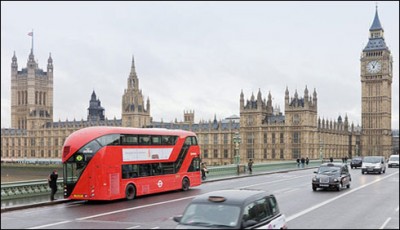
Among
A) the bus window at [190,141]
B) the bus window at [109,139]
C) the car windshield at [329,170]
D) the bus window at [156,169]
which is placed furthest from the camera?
the car windshield at [329,170]

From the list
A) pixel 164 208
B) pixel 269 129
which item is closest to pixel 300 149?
pixel 269 129

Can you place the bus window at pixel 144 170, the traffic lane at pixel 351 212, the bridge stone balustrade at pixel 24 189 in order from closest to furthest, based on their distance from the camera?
1. the traffic lane at pixel 351 212
2. the bridge stone balustrade at pixel 24 189
3. the bus window at pixel 144 170

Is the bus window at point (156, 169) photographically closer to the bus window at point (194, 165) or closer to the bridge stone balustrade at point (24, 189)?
the bus window at point (194, 165)

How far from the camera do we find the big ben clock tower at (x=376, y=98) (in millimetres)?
125000

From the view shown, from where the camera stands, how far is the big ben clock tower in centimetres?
12500

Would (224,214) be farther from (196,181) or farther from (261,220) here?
(196,181)

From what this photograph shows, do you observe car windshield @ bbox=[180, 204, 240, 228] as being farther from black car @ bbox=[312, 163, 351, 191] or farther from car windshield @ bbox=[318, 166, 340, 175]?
car windshield @ bbox=[318, 166, 340, 175]

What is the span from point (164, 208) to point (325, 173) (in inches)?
476

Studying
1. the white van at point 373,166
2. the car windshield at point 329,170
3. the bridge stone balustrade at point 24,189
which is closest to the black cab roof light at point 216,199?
the bridge stone balustrade at point 24,189

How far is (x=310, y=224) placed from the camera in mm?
16828

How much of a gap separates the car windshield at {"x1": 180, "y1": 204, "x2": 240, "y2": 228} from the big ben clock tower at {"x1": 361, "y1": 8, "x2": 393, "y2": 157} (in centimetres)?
12122

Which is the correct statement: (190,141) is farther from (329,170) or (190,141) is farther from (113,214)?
(113,214)

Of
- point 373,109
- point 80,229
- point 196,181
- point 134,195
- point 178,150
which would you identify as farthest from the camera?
point 373,109

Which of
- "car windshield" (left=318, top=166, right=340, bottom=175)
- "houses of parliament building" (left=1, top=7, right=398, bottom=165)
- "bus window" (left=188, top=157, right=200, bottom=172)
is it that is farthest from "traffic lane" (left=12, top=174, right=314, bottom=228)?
"houses of parliament building" (left=1, top=7, right=398, bottom=165)
